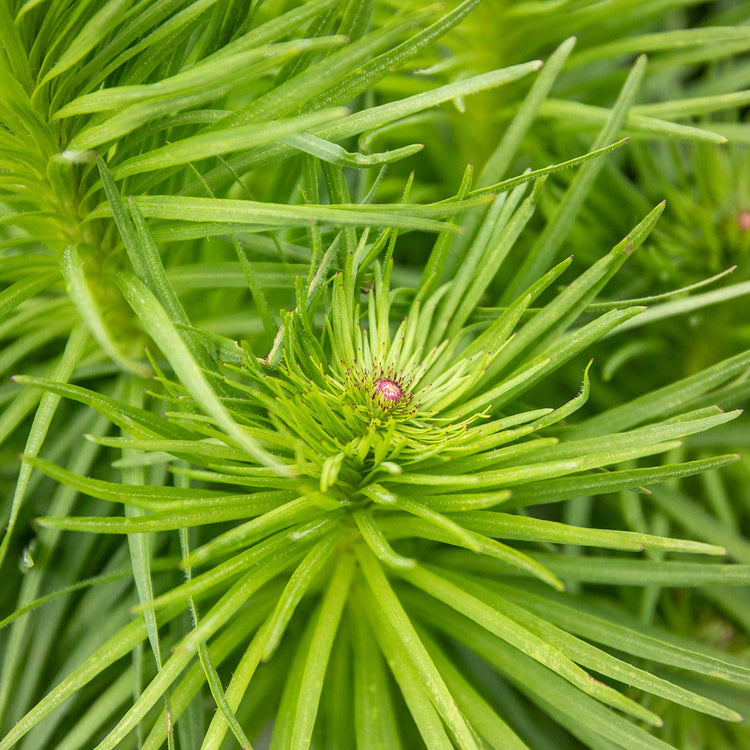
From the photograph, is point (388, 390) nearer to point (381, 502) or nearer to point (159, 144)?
point (381, 502)

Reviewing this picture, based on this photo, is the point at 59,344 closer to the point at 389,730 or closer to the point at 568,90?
the point at 389,730

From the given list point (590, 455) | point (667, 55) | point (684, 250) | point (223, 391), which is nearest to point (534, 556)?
point (590, 455)

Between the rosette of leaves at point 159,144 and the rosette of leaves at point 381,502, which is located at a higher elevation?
the rosette of leaves at point 159,144

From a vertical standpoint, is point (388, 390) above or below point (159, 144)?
below

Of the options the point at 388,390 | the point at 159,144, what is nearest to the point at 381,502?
the point at 388,390

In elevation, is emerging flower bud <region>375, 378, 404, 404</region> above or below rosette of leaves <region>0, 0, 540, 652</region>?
below
